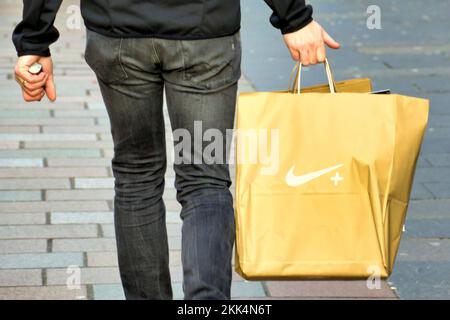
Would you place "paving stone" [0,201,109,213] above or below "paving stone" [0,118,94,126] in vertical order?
above

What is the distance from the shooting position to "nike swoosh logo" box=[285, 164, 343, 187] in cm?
318

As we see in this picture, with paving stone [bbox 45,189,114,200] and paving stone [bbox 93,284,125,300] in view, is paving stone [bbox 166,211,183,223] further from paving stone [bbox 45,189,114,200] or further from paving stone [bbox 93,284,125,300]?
paving stone [bbox 93,284,125,300]

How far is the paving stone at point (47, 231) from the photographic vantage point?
15.7 feet

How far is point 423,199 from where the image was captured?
5391 millimetres

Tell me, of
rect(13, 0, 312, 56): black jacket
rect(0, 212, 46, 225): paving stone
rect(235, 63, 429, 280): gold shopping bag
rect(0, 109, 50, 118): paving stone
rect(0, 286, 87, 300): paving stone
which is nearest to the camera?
rect(13, 0, 312, 56): black jacket

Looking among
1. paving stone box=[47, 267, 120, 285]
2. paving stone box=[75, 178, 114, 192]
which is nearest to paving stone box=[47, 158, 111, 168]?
paving stone box=[75, 178, 114, 192]

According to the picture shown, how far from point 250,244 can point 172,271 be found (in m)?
1.21

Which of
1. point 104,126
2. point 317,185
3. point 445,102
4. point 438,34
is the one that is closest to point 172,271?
point 317,185

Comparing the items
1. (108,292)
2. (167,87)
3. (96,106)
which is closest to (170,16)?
(167,87)

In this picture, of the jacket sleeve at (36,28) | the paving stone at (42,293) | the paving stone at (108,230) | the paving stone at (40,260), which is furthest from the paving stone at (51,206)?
the jacket sleeve at (36,28)

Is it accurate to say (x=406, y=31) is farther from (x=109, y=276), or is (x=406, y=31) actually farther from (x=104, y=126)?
(x=109, y=276)

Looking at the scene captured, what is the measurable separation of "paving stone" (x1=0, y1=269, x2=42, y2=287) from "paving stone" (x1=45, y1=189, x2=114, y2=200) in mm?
1057

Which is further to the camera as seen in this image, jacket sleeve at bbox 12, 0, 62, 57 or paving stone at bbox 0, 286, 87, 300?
paving stone at bbox 0, 286, 87, 300

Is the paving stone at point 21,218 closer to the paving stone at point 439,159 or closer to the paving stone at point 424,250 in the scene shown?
the paving stone at point 424,250
